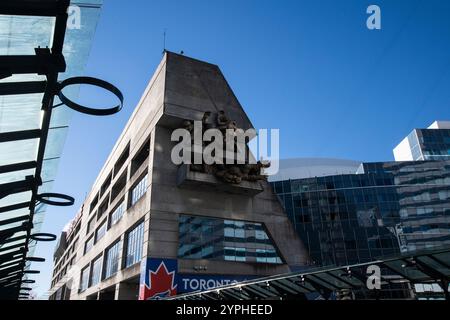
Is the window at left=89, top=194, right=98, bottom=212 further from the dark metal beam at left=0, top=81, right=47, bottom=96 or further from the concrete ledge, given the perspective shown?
the dark metal beam at left=0, top=81, right=47, bottom=96

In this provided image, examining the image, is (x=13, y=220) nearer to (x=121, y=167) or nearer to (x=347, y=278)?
(x=347, y=278)

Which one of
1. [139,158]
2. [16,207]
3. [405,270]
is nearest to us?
[405,270]

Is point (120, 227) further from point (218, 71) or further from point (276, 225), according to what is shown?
point (218, 71)

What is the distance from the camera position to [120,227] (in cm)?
3953

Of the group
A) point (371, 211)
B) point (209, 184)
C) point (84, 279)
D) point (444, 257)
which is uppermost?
point (371, 211)

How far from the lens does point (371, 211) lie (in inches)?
3255

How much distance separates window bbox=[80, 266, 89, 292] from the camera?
53.4 metres

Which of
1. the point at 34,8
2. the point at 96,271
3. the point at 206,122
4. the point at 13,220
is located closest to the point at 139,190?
the point at 206,122

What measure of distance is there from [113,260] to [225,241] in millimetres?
15510

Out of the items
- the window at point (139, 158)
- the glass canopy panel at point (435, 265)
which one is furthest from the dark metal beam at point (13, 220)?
the window at point (139, 158)

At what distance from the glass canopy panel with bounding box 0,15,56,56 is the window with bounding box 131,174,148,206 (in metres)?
28.9
